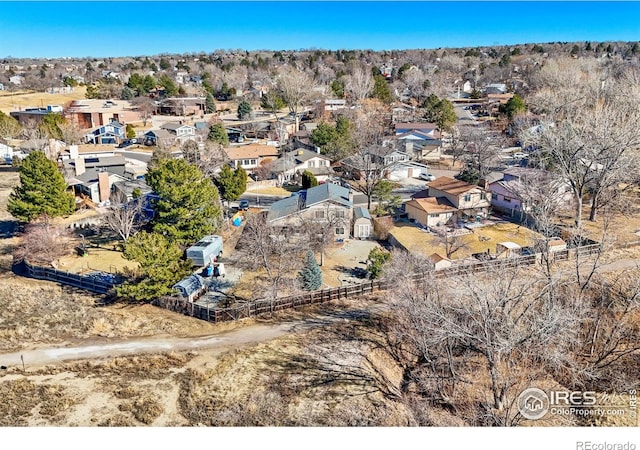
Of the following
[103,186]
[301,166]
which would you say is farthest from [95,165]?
[301,166]

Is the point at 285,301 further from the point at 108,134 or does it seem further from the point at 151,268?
the point at 108,134

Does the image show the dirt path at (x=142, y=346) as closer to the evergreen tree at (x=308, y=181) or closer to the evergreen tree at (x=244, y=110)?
the evergreen tree at (x=308, y=181)

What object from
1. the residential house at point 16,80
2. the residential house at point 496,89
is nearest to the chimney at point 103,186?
the residential house at point 496,89

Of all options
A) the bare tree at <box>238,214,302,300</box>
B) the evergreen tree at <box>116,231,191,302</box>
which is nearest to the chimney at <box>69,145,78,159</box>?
the bare tree at <box>238,214,302,300</box>

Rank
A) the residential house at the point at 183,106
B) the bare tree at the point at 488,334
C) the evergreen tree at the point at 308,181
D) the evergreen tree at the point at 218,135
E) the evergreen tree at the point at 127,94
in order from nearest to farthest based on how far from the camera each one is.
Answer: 1. the bare tree at the point at 488,334
2. the evergreen tree at the point at 308,181
3. the evergreen tree at the point at 218,135
4. the residential house at the point at 183,106
5. the evergreen tree at the point at 127,94

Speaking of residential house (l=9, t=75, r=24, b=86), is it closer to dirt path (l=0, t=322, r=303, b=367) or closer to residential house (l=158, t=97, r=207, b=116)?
residential house (l=158, t=97, r=207, b=116)

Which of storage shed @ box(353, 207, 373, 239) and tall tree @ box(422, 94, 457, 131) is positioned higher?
tall tree @ box(422, 94, 457, 131)
